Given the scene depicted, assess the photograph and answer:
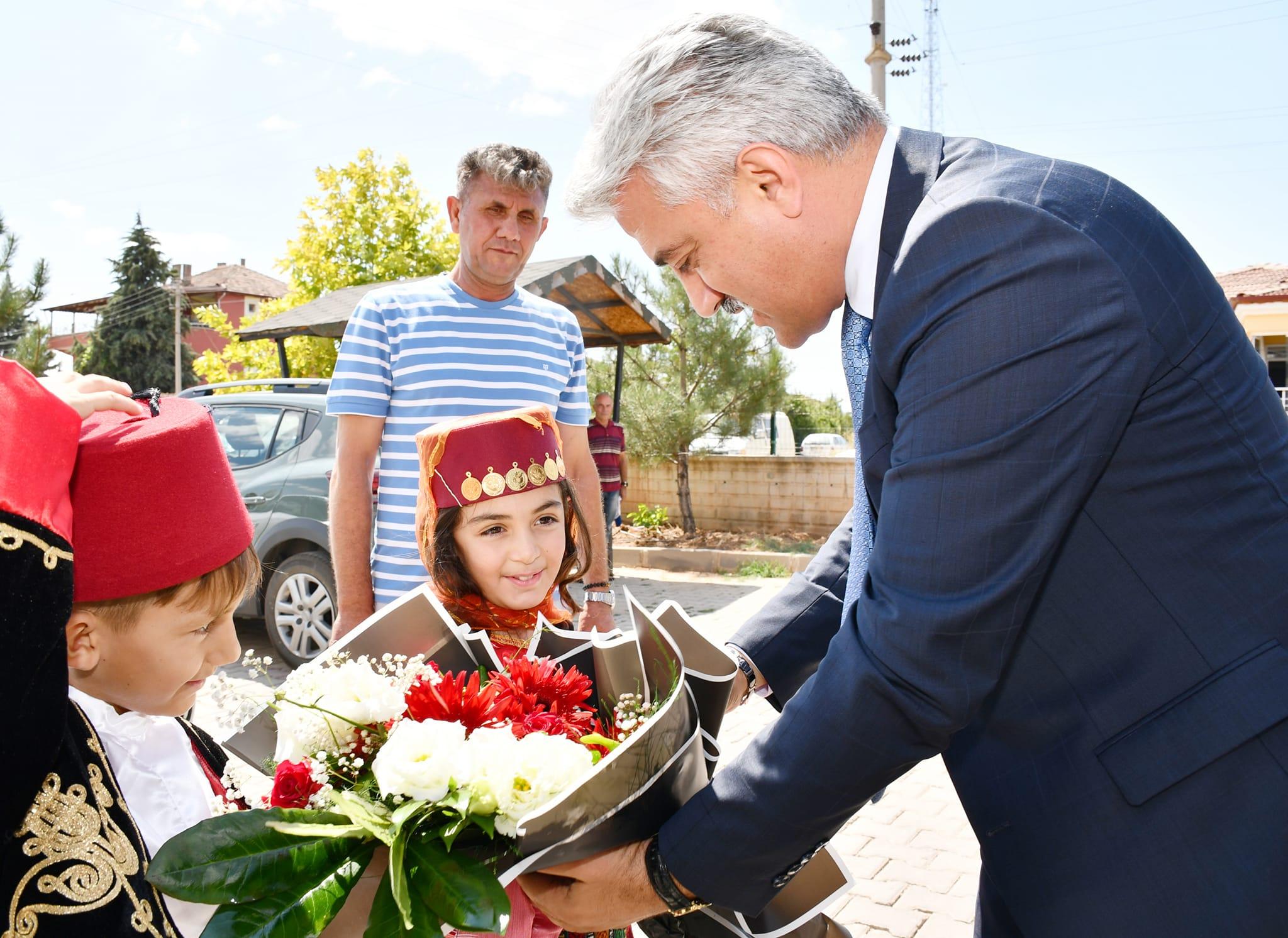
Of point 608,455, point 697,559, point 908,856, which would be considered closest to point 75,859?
point 908,856

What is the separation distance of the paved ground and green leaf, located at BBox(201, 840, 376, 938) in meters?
1.98

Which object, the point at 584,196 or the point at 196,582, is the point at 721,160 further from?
the point at 196,582

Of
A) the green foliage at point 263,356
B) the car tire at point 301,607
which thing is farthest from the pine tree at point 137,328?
the car tire at point 301,607

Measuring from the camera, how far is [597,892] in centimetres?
143

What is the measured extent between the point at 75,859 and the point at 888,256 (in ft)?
4.45

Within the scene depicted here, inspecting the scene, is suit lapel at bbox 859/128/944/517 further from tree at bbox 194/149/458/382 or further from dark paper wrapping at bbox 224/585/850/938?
tree at bbox 194/149/458/382

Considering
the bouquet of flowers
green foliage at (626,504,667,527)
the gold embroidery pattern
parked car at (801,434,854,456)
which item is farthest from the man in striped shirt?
parked car at (801,434,854,456)

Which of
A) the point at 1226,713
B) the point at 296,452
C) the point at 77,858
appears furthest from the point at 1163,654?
the point at 296,452

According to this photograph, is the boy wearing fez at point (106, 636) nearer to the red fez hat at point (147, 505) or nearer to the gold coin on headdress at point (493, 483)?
the red fez hat at point (147, 505)

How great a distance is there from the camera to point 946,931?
11.0 feet

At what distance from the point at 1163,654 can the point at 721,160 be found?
0.97 m

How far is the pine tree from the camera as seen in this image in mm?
38344

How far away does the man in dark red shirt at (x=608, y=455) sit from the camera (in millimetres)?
10962

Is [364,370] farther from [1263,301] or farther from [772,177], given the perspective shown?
[1263,301]
